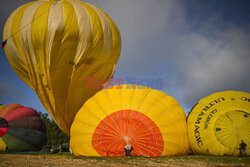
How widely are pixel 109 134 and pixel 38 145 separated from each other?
8638 millimetres

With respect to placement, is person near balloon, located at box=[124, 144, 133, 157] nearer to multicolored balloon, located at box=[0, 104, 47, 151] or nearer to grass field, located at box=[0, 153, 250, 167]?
grass field, located at box=[0, 153, 250, 167]

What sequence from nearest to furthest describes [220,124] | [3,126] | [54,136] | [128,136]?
[128,136], [220,124], [3,126], [54,136]

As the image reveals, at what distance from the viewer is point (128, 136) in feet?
24.0

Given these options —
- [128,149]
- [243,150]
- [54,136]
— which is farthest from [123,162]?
[54,136]

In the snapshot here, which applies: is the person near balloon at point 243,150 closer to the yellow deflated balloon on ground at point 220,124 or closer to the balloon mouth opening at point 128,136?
the yellow deflated balloon on ground at point 220,124

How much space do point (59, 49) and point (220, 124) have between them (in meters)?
7.27

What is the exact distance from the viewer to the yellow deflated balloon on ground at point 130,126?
7.32 metres

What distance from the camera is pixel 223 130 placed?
24.1ft

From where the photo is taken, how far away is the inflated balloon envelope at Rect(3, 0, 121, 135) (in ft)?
30.4

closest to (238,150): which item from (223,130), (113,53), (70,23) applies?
(223,130)

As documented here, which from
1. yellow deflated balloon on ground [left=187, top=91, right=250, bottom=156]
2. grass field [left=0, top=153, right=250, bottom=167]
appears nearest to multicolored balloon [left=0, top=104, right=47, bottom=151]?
grass field [left=0, top=153, right=250, bottom=167]

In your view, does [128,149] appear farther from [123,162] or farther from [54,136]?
[54,136]

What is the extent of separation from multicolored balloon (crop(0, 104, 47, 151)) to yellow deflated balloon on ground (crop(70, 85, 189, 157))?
20.1ft

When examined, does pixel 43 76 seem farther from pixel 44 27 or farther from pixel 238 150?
pixel 238 150
